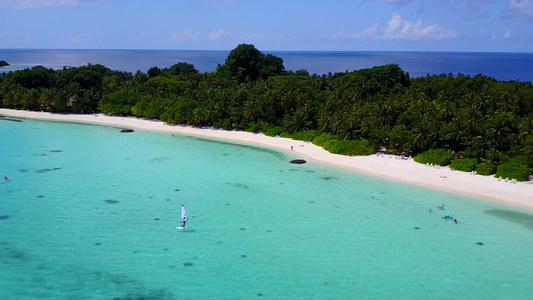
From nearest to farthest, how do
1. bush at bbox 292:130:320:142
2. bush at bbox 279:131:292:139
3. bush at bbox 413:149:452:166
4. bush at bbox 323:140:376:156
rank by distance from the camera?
bush at bbox 413:149:452:166, bush at bbox 323:140:376:156, bush at bbox 292:130:320:142, bush at bbox 279:131:292:139

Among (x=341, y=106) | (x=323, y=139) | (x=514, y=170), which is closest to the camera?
(x=514, y=170)

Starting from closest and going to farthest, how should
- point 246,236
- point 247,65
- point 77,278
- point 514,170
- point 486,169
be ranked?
1. point 77,278
2. point 246,236
3. point 514,170
4. point 486,169
5. point 247,65

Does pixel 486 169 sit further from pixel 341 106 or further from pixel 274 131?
pixel 274 131

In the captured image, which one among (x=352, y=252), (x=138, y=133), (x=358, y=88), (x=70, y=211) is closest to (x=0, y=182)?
(x=70, y=211)

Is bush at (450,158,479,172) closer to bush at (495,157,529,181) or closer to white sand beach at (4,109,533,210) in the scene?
white sand beach at (4,109,533,210)

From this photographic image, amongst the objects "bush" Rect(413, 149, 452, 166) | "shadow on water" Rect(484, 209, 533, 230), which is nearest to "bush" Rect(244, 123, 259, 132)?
"bush" Rect(413, 149, 452, 166)

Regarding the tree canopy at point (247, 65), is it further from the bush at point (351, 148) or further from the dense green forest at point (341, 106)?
the bush at point (351, 148)

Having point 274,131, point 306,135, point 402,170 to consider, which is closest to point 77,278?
point 402,170
